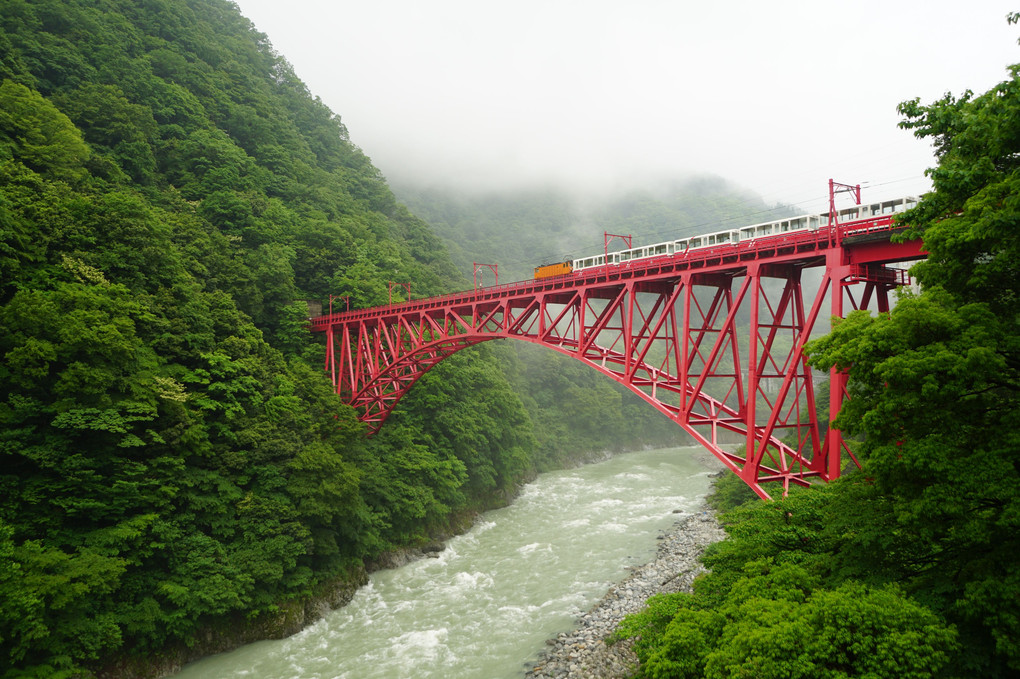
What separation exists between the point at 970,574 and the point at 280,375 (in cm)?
2240

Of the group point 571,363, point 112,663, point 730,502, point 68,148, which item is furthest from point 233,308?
point 571,363

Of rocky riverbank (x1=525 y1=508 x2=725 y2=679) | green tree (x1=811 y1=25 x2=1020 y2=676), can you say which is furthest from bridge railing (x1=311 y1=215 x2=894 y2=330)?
rocky riverbank (x1=525 y1=508 x2=725 y2=679)

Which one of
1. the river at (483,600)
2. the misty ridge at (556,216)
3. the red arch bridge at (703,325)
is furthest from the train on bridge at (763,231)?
the misty ridge at (556,216)

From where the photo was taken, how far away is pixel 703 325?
13.5 meters

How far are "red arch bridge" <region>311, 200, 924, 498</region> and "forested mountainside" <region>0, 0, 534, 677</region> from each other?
3.11m

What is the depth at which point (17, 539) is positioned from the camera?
13.5m

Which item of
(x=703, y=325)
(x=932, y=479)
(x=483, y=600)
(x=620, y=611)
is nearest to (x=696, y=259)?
(x=703, y=325)

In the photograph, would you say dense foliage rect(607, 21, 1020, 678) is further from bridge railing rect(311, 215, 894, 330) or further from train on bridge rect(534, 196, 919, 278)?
train on bridge rect(534, 196, 919, 278)

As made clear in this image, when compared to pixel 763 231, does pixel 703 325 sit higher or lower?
lower

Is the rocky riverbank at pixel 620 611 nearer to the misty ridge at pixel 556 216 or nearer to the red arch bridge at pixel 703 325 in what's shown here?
the red arch bridge at pixel 703 325

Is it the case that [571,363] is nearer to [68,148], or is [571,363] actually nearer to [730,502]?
[730,502]

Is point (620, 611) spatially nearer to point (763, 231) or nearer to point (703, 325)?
point (703, 325)

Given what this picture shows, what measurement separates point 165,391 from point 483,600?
44.2 feet

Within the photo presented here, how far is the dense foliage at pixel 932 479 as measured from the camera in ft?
20.9
